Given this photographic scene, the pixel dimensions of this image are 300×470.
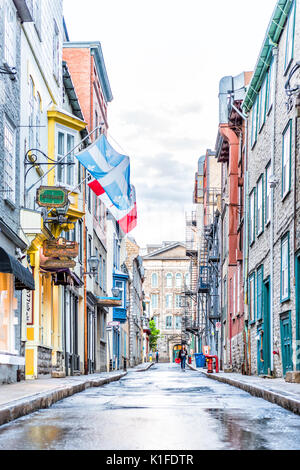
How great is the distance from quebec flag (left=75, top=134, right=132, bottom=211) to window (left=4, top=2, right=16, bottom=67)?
368 cm

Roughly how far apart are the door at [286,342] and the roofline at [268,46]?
7.75 m

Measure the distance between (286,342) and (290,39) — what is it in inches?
301

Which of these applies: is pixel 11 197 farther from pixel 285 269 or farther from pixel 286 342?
pixel 286 342

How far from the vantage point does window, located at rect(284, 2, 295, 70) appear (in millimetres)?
18547

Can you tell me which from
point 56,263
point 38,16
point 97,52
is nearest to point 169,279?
point 97,52

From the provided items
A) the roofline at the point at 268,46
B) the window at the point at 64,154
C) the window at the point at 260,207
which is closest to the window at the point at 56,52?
the window at the point at 64,154

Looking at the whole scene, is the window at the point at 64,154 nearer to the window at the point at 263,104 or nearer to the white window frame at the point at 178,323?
the window at the point at 263,104

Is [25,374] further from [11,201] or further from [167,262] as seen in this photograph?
[167,262]

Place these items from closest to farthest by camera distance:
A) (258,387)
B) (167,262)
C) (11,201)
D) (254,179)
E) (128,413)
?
(128,413) < (258,387) < (11,201) < (254,179) < (167,262)

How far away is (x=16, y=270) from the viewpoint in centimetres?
1480

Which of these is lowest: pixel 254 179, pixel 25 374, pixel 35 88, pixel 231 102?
pixel 25 374

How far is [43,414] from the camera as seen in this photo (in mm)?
9289

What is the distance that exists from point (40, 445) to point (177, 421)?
87.8 inches
